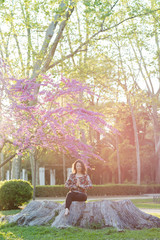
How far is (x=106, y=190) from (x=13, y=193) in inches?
569

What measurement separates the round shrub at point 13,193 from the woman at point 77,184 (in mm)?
5988

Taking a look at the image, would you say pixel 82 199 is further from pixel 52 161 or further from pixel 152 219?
pixel 52 161

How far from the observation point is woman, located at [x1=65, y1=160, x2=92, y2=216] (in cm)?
830

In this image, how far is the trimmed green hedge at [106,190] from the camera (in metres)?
25.9

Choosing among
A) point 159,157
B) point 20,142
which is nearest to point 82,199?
point 20,142

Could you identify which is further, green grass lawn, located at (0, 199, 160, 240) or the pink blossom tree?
the pink blossom tree

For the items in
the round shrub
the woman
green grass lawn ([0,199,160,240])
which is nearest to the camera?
green grass lawn ([0,199,160,240])

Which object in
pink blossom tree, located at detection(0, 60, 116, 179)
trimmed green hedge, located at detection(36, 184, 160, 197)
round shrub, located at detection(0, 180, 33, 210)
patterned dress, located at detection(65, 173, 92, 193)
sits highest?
pink blossom tree, located at detection(0, 60, 116, 179)

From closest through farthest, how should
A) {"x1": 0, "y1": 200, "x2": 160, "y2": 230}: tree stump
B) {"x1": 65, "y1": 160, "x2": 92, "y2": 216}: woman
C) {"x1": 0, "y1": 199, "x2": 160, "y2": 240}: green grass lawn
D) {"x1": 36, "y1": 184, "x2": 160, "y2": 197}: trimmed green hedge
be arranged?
{"x1": 0, "y1": 199, "x2": 160, "y2": 240}: green grass lawn < {"x1": 0, "y1": 200, "x2": 160, "y2": 230}: tree stump < {"x1": 65, "y1": 160, "x2": 92, "y2": 216}: woman < {"x1": 36, "y1": 184, "x2": 160, "y2": 197}: trimmed green hedge

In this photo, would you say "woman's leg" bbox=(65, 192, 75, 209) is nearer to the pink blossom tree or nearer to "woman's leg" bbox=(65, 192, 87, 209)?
"woman's leg" bbox=(65, 192, 87, 209)

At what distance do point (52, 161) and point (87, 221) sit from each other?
97.5 feet

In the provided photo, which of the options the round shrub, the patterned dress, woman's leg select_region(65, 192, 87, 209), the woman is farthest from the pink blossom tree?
the round shrub

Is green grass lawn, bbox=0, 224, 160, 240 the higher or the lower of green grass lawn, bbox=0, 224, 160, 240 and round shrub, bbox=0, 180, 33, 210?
the lower

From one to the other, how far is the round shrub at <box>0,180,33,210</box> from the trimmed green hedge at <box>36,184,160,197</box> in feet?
37.4
